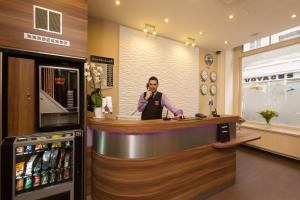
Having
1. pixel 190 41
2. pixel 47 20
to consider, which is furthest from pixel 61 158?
pixel 190 41

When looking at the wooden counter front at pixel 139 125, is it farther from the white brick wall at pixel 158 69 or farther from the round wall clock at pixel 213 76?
the round wall clock at pixel 213 76

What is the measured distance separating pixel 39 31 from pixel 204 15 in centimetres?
282

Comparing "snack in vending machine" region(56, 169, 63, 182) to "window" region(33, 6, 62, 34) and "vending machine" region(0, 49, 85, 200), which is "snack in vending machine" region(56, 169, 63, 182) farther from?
"window" region(33, 6, 62, 34)

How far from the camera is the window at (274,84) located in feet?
14.2

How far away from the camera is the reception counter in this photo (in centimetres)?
182

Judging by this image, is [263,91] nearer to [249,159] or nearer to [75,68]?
[249,159]

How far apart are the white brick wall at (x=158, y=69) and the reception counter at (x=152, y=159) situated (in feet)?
5.44

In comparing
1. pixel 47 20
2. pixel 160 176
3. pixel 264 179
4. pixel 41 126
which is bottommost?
pixel 264 179

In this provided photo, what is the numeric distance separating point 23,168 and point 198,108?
445 centimetres

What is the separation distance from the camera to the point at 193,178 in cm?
222

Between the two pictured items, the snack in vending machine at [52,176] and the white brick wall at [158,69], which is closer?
the snack in vending machine at [52,176]

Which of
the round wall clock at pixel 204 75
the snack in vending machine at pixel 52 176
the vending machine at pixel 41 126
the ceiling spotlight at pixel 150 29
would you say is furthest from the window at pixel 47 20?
the round wall clock at pixel 204 75

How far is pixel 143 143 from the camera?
1835mm

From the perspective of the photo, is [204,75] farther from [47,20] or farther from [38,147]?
[38,147]
